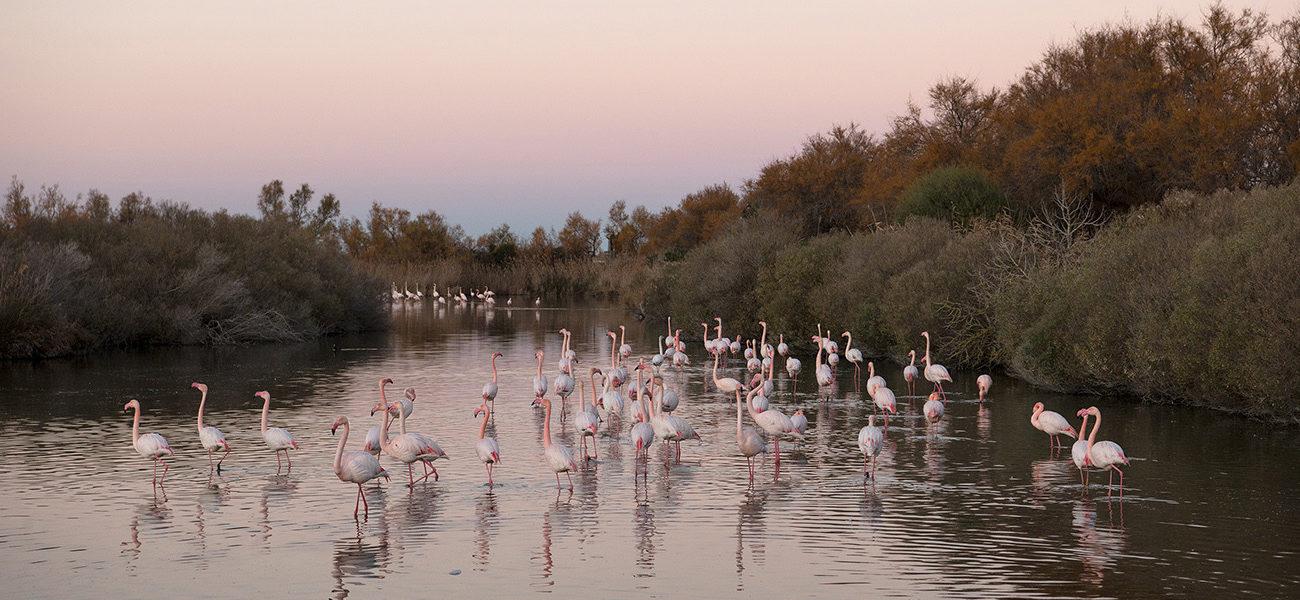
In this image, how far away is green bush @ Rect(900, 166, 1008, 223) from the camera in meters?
38.7

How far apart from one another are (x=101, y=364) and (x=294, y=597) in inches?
938

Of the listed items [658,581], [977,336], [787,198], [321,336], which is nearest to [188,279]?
[321,336]

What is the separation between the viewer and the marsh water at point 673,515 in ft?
32.3

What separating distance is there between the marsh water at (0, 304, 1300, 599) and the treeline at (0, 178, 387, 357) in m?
12.9

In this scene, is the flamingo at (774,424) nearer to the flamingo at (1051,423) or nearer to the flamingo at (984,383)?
the flamingo at (1051,423)

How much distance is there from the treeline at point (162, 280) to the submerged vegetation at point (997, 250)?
0.29ft

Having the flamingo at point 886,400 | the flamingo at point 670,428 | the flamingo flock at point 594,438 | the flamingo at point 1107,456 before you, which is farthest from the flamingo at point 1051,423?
the flamingo at point 670,428

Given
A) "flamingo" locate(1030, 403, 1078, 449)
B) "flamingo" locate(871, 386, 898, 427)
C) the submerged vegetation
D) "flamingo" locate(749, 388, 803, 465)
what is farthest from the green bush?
"flamingo" locate(749, 388, 803, 465)

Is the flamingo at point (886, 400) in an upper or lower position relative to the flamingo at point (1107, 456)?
upper

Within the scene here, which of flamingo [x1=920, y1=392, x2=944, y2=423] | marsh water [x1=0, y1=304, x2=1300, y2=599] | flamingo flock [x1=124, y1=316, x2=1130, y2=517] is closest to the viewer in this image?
marsh water [x1=0, y1=304, x2=1300, y2=599]

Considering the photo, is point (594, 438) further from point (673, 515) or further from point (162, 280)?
point (162, 280)

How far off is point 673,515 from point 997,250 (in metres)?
17.5

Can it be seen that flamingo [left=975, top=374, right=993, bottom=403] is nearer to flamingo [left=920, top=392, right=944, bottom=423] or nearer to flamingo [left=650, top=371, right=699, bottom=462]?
flamingo [left=920, top=392, right=944, bottom=423]

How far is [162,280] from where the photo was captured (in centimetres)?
3894
